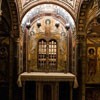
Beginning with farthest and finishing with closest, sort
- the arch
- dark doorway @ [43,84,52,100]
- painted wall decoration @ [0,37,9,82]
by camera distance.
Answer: painted wall decoration @ [0,37,9,82] → the arch → dark doorway @ [43,84,52,100]

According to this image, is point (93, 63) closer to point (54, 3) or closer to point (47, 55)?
point (47, 55)

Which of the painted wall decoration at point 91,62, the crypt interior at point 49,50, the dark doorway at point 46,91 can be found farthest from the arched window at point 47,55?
the dark doorway at point 46,91

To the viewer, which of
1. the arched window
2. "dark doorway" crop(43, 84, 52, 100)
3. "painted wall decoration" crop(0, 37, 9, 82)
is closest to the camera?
"dark doorway" crop(43, 84, 52, 100)

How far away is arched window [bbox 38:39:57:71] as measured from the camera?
1838 centimetres

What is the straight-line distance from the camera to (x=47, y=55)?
18.4 meters

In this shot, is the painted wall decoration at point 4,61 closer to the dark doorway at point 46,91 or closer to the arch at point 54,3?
the arch at point 54,3

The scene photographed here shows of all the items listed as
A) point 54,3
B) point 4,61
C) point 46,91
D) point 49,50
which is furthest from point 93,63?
point 4,61

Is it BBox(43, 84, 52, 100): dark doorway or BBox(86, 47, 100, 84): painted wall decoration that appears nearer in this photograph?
BBox(43, 84, 52, 100): dark doorway

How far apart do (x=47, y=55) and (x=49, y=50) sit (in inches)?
14.1

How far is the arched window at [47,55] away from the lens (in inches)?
723

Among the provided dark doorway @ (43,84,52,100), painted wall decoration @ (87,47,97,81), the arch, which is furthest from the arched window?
dark doorway @ (43,84,52,100)

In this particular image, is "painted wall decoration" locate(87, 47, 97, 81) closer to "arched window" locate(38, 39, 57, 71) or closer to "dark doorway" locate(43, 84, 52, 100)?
"arched window" locate(38, 39, 57, 71)

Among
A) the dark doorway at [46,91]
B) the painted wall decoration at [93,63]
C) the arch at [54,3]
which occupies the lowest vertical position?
the dark doorway at [46,91]

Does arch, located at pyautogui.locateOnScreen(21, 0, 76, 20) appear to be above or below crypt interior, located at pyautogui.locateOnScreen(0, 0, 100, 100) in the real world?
above
